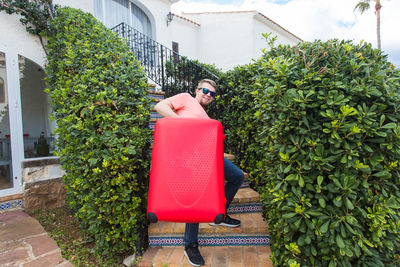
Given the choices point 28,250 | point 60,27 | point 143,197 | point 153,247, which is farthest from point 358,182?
point 60,27

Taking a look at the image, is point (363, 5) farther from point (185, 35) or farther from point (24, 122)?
point (24, 122)

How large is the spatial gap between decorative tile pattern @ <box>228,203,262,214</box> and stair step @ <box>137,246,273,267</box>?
47 cm

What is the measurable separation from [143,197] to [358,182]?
184cm

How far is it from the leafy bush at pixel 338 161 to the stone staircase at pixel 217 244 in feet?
1.83

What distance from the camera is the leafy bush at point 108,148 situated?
193 cm

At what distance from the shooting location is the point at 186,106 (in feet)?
6.80

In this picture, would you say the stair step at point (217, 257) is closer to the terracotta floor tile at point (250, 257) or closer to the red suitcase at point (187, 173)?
the terracotta floor tile at point (250, 257)

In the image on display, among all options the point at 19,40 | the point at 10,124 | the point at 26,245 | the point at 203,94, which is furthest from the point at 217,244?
the point at 19,40

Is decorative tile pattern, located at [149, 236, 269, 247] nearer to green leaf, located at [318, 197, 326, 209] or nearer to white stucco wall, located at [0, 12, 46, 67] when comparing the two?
green leaf, located at [318, 197, 326, 209]

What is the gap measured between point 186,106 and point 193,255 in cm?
141

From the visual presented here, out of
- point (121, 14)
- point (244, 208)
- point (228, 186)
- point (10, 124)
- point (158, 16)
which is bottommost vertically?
point (244, 208)

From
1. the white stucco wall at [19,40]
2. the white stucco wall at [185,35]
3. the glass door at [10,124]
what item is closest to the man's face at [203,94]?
the white stucco wall at [19,40]

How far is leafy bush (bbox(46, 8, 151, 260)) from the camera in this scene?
1934 mm

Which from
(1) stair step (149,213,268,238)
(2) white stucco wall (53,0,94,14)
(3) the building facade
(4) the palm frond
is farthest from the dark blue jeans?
(4) the palm frond
